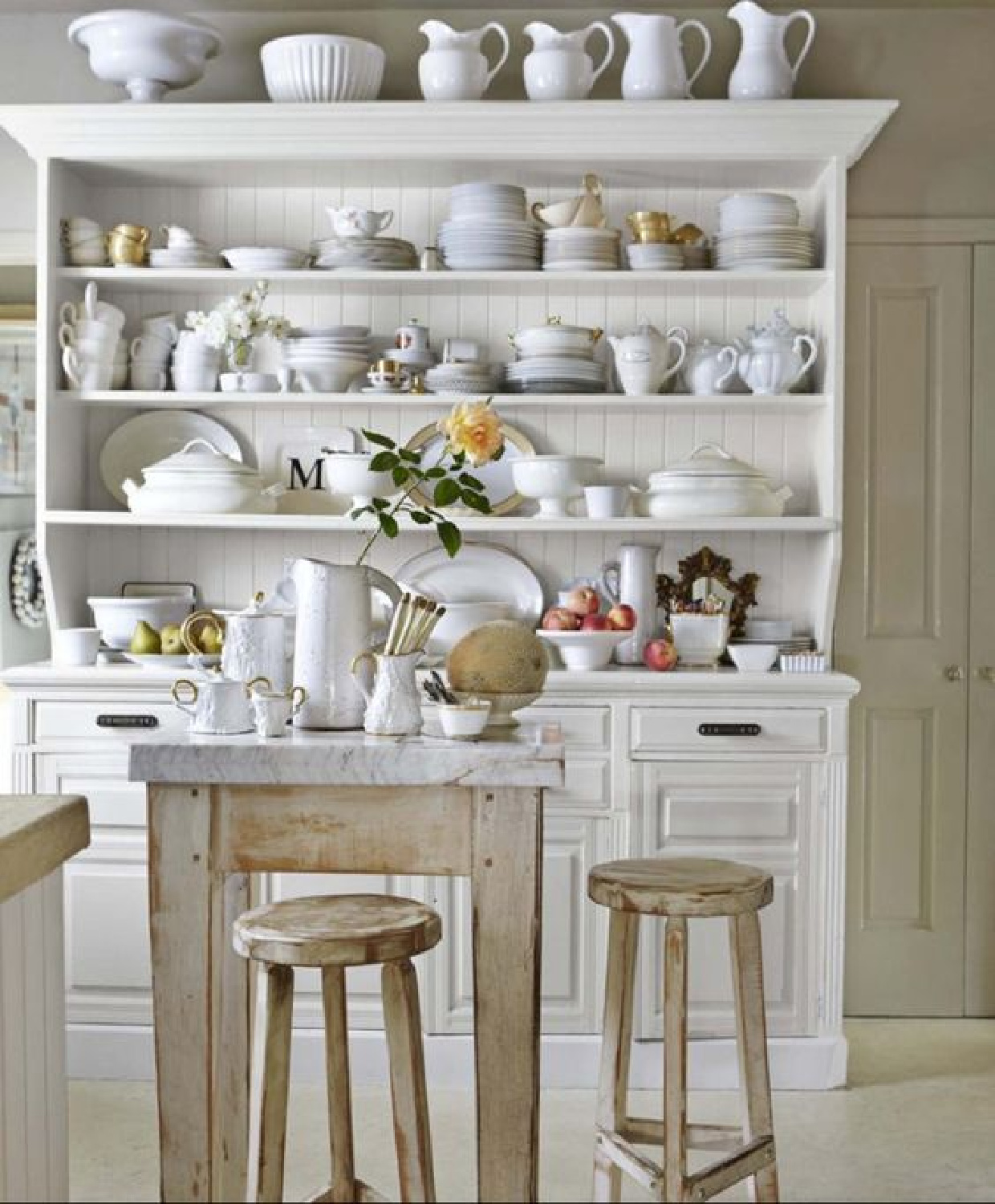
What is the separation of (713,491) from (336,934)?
195 centimetres

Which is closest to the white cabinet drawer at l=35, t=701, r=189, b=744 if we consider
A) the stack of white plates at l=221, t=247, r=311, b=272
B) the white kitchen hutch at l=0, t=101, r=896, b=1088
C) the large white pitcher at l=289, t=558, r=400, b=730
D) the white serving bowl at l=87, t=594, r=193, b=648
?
the white kitchen hutch at l=0, t=101, r=896, b=1088

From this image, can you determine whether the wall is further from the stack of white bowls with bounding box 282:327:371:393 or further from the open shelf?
the open shelf

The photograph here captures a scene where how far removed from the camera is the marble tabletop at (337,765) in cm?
243

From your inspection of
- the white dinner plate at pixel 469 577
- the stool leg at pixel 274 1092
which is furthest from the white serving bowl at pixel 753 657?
the stool leg at pixel 274 1092

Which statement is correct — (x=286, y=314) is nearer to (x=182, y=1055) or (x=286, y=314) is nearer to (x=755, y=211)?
(x=755, y=211)

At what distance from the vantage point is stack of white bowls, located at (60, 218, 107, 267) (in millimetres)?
4137

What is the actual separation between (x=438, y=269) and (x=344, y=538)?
0.78 m

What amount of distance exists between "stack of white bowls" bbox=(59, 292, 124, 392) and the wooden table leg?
7.07 ft

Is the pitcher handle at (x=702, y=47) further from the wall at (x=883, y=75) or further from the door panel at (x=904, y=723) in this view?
the door panel at (x=904, y=723)

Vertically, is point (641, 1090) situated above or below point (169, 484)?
below

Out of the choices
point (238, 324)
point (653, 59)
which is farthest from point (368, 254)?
point (653, 59)

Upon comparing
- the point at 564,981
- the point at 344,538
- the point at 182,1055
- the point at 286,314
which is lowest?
the point at 564,981

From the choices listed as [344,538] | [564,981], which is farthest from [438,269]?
[564,981]

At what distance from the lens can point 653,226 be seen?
410cm
